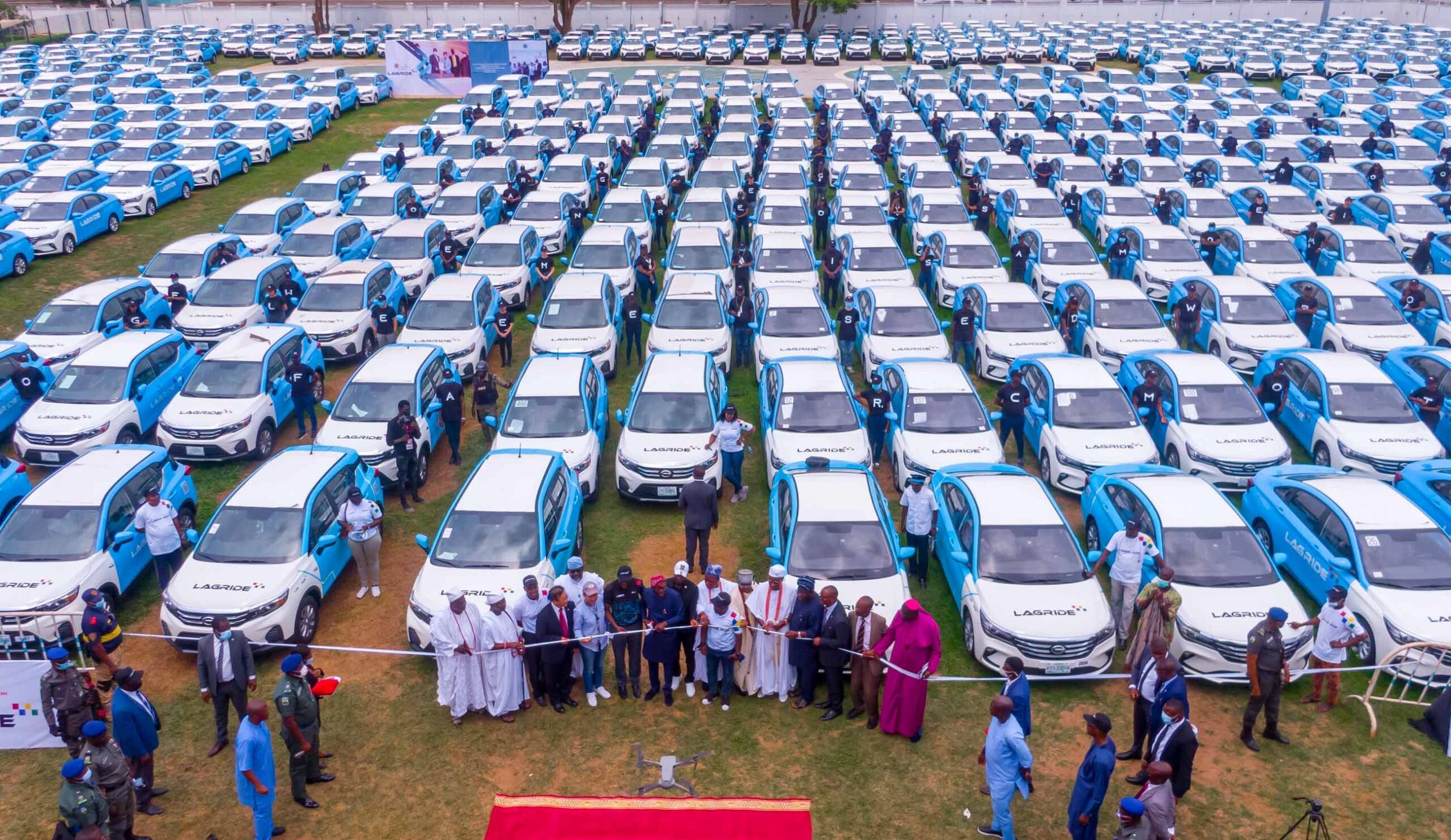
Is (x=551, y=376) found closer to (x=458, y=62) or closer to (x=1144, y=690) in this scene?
(x=1144, y=690)

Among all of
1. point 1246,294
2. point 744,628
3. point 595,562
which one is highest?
point 1246,294

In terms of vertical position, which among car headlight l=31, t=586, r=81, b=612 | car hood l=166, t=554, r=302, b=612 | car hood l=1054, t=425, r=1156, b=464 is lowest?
car headlight l=31, t=586, r=81, b=612

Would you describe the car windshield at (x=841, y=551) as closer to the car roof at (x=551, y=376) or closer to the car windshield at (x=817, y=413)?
the car windshield at (x=817, y=413)


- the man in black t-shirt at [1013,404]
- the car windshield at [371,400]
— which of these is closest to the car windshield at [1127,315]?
the man in black t-shirt at [1013,404]

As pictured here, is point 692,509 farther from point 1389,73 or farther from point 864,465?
point 1389,73

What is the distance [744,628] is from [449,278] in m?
11.5

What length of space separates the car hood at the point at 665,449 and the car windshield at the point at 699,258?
686 centimetres

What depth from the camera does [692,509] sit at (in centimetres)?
1270

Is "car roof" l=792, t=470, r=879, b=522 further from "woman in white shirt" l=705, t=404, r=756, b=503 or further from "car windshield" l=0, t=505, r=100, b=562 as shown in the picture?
"car windshield" l=0, t=505, r=100, b=562

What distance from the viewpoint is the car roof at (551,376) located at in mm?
15117

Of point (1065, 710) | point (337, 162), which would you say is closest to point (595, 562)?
point (1065, 710)

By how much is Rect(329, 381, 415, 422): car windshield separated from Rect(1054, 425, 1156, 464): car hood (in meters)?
9.68

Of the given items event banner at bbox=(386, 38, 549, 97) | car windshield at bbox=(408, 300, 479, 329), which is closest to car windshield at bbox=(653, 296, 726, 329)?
car windshield at bbox=(408, 300, 479, 329)

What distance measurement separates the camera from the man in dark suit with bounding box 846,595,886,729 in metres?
9.84
